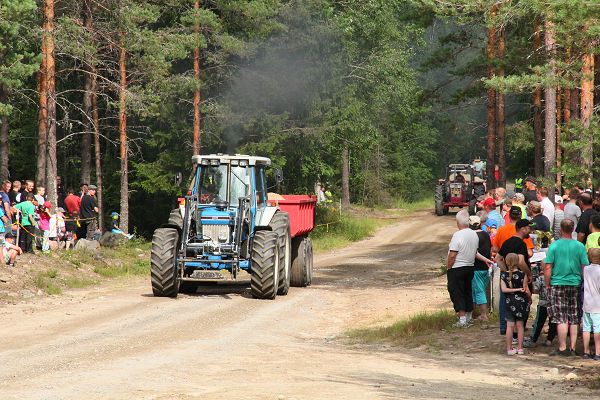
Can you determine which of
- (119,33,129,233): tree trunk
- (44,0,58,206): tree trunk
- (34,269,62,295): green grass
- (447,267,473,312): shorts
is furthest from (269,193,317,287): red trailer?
(119,33,129,233): tree trunk

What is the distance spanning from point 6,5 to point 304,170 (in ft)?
54.2

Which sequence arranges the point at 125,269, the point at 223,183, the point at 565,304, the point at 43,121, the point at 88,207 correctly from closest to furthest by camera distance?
1. the point at 565,304
2. the point at 223,183
3. the point at 125,269
4. the point at 88,207
5. the point at 43,121

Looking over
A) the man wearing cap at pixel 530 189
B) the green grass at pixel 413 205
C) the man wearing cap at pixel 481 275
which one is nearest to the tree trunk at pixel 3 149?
the man wearing cap at pixel 530 189

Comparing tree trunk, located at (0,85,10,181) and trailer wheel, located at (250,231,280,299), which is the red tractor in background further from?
trailer wheel, located at (250,231,280,299)

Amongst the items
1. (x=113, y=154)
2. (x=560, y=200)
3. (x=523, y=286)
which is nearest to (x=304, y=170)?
(x=113, y=154)

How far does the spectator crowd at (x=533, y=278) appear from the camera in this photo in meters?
14.0

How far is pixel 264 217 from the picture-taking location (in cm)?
2198

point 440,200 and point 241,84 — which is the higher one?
point 241,84

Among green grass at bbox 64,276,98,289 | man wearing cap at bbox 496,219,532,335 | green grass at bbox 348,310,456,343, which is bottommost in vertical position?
green grass at bbox 348,310,456,343

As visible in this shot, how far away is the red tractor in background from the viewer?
52.0 m

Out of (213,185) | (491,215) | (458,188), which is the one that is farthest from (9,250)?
(458,188)

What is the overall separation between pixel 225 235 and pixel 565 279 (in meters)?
8.78

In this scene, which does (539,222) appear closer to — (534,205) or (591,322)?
(534,205)

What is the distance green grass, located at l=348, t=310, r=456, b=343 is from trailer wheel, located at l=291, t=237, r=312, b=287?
6.53 meters
